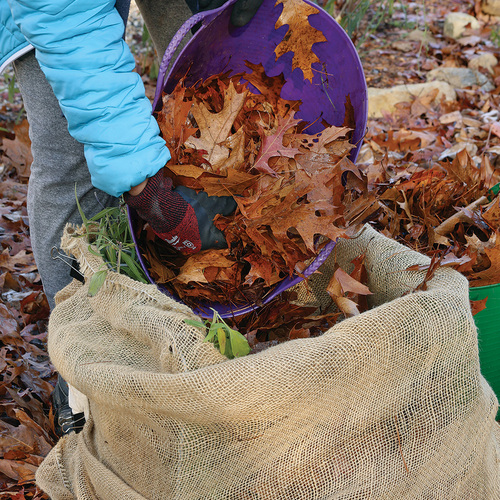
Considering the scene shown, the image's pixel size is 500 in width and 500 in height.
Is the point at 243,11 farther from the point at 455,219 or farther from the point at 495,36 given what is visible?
Answer: the point at 495,36

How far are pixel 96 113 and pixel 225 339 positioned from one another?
0.58m

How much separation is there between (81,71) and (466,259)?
1.05 meters

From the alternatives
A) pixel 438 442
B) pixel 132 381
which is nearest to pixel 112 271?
pixel 132 381

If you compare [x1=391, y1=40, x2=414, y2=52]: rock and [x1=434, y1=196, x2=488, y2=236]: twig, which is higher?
[x1=434, y1=196, x2=488, y2=236]: twig

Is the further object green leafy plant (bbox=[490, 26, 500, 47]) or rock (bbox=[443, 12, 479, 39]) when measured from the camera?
rock (bbox=[443, 12, 479, 39])

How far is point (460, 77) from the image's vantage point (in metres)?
3.94

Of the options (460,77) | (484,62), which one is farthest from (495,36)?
(460,77)

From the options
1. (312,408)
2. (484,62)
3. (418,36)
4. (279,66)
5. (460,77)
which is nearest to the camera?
(312,408)

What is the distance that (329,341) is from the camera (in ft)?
3.57

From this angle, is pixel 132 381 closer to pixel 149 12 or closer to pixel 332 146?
pixel 332 146

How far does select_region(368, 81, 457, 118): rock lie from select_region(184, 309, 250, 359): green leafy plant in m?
2.69

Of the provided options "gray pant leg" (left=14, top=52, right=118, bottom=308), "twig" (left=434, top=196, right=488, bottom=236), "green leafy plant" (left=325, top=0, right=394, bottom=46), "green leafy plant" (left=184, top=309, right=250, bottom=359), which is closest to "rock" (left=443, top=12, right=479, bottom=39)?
"green leafy plant" (left=325, top=0, right=394, bottom=46)

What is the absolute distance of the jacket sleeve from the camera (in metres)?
1.11

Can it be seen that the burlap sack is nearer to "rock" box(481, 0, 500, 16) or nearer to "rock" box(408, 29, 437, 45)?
"rock" box(408, 29, 437, 45)
